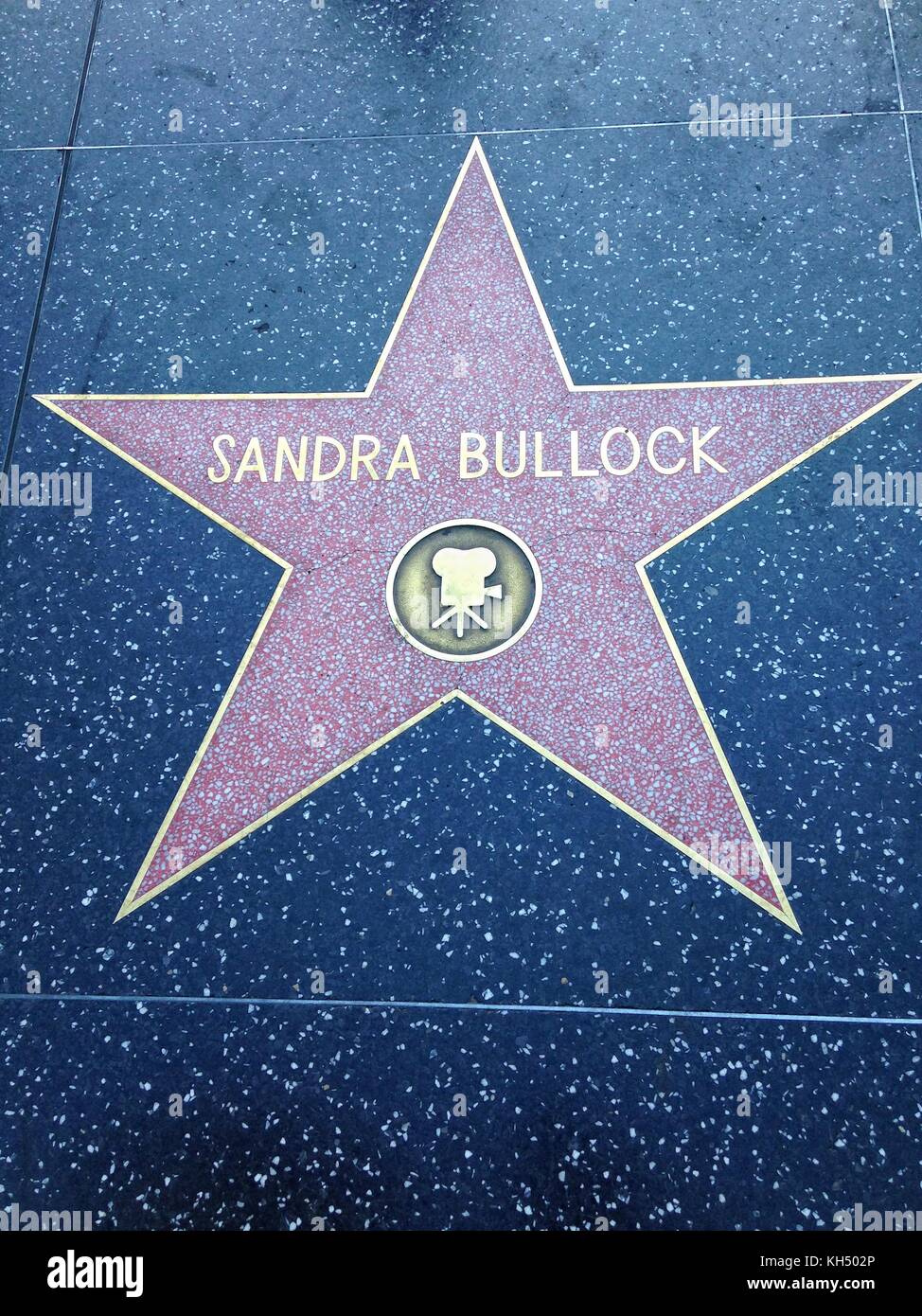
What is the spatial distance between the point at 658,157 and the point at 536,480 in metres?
0.99

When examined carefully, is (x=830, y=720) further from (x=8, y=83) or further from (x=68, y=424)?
(x=8, y=83)

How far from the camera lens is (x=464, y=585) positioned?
74.4 inches

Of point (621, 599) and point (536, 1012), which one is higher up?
point (621, 599)

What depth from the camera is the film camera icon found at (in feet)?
6.13

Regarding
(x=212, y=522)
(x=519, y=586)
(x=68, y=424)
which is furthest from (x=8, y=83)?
(x=519, y=586)

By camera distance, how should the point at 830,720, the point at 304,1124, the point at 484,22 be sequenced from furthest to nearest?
1. the point at 484,22
2. the point at 830,720
3. the point at 304,1124

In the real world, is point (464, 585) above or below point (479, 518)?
below

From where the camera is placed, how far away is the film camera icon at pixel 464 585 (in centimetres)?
187

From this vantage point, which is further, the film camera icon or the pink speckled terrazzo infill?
the film camera icon

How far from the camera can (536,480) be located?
6.46ft

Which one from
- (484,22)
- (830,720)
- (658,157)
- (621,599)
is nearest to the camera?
(830,720)

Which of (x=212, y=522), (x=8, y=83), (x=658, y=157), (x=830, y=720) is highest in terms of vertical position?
(x=8, y=83)

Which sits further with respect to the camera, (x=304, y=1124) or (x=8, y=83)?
(x=8, y=83)

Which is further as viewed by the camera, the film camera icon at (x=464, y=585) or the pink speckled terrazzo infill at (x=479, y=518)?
the film camera icon at (x=464, y=585)
